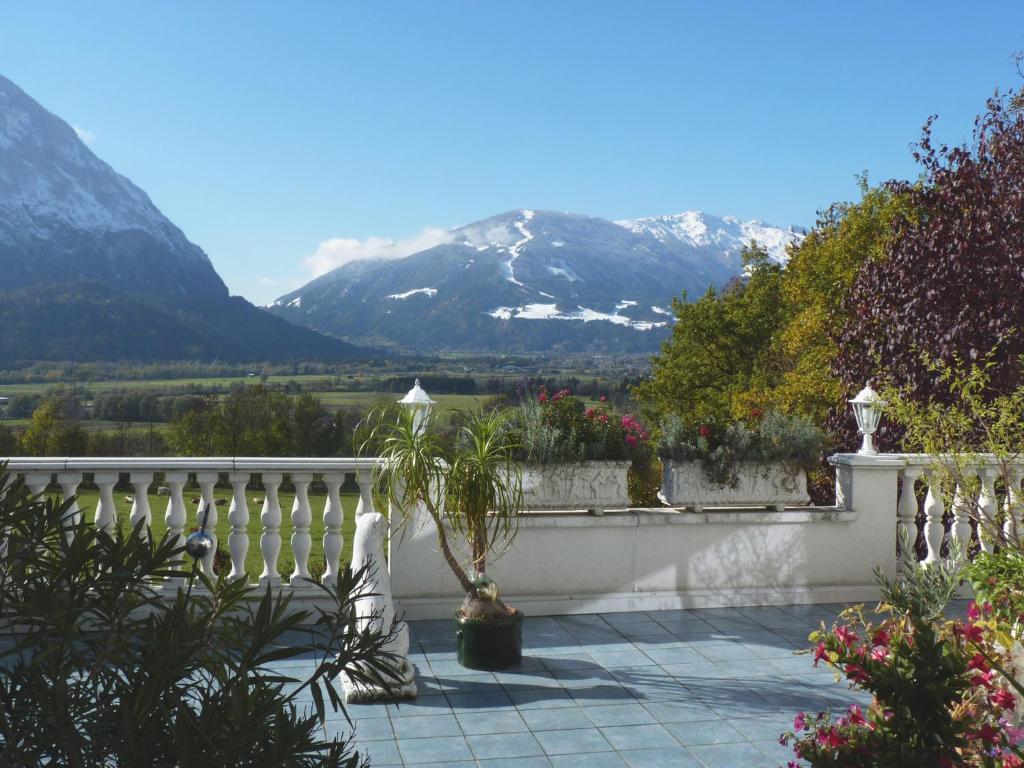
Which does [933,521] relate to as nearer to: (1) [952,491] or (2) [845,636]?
(1) [952,491]

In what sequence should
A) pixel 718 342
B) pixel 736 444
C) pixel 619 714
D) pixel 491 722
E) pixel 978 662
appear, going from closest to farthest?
pixel 978 662 < pixel 491 722 < pixel 619 714 < pixel 736 444 < pixel 718 342

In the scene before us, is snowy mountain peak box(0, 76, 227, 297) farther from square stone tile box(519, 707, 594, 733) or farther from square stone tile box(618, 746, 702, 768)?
square stone tile box(618, 746, 702, 768)

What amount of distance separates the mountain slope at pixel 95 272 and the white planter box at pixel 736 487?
49936 mm

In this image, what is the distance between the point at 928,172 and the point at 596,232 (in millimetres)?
165886

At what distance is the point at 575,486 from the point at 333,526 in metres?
1.36

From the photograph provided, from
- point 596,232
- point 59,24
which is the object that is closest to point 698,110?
point 59,24

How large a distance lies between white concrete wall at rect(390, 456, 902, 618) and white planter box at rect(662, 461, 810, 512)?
0.09 meters

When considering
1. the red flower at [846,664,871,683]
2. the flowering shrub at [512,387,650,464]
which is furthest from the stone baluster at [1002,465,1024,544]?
the red flower at [846,664,871,683]

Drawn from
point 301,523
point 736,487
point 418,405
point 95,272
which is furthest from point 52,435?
point 95,272

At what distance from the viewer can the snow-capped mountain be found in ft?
268

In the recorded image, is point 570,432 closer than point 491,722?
No

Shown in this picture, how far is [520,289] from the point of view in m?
112

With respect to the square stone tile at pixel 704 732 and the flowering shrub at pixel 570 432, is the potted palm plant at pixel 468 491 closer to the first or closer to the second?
the flowering shrub at pixel 570 432

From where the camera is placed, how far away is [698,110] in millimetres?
27422
